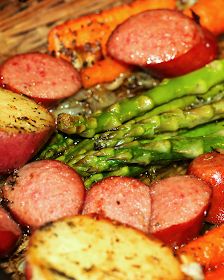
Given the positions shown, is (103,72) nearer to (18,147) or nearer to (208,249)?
(18,147)

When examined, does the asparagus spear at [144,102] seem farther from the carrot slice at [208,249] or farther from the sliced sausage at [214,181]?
the carrot slice at [208,249]

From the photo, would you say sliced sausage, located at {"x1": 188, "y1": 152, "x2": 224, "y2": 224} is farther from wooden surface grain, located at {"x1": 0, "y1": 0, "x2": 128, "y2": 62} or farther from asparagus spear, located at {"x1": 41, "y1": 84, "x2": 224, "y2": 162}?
wooden surface grain, located at {"x1": 0, "y1": 0, "x2": 128, "y2": 62}

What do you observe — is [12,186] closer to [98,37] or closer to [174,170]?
[174,170]

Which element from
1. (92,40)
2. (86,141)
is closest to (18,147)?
(86,141)

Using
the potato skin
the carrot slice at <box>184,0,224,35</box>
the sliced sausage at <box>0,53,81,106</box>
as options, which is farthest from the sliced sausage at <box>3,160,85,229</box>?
the carrot slice at <box>184,0,224,35</box>

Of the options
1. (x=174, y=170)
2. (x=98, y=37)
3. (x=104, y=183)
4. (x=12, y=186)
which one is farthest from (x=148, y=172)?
(x=98, y=37)

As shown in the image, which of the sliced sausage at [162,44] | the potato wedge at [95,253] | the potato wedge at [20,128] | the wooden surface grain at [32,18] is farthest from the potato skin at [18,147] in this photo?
the wooden surface grain at [32,18]
